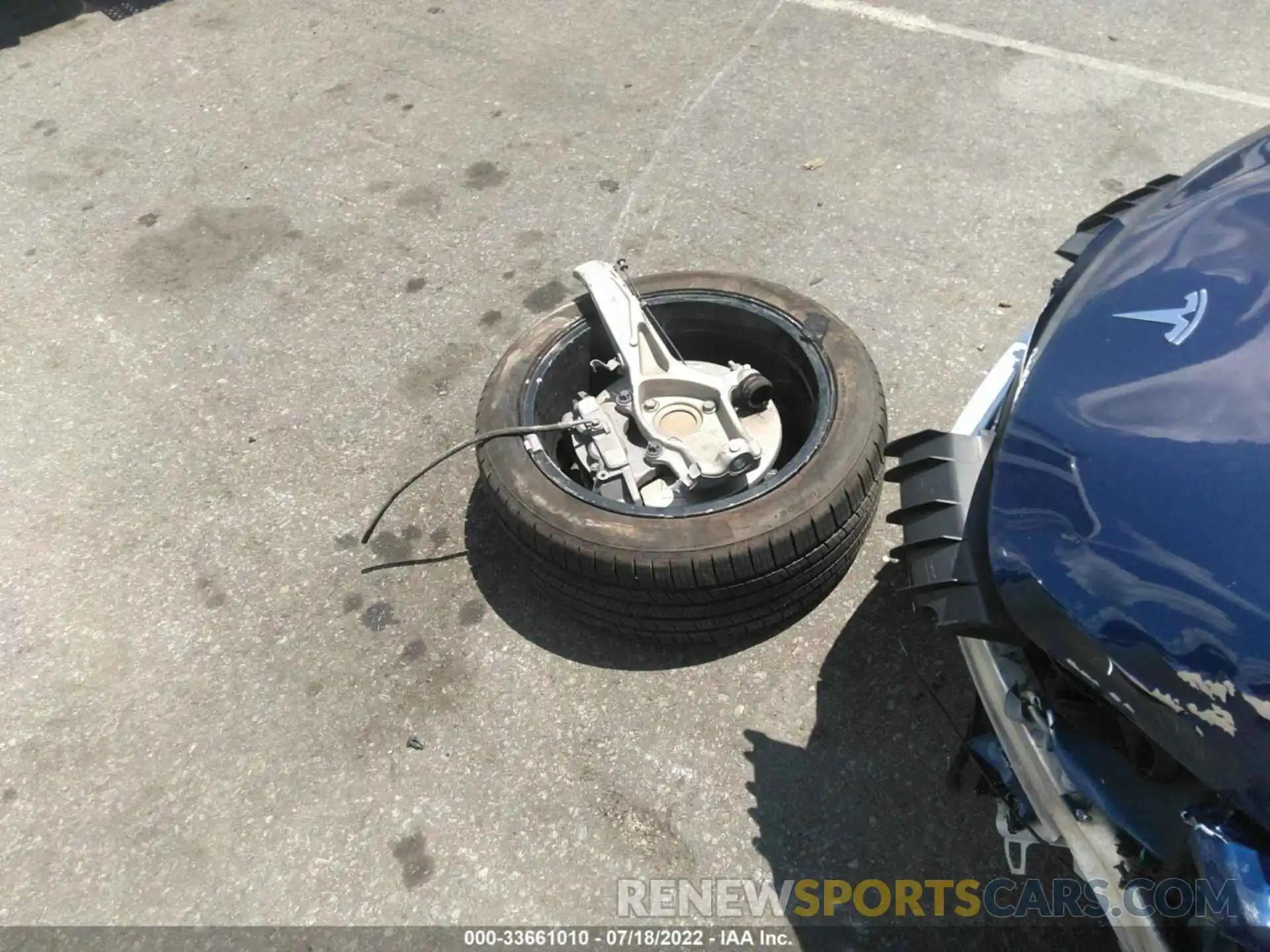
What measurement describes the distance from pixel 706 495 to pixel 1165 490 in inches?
56.7

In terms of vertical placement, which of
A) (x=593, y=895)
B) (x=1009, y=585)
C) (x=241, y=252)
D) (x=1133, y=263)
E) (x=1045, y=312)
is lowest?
(x=593, y=895)

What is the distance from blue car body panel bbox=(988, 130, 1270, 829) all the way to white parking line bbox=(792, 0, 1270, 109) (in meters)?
3.10

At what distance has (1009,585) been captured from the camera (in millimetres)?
1567

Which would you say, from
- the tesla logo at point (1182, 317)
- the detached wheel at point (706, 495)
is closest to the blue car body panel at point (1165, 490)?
the tesla logo at point (1182, 317)

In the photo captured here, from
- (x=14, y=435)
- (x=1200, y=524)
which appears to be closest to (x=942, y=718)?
(x=1200, y=524)

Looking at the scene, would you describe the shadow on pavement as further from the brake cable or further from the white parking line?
the white parking line

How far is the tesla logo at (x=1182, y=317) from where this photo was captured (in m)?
1.54

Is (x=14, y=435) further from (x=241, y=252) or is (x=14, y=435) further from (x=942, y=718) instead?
(x=942, y=718)

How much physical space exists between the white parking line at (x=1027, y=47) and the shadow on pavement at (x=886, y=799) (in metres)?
3.30

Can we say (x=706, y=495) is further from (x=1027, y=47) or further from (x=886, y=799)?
(x=1027, y=47)

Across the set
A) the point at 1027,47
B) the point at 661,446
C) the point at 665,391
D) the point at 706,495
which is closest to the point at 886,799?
the point at 706,495

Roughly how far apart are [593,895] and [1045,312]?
1740 millimetres

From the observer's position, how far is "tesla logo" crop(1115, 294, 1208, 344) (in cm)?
154

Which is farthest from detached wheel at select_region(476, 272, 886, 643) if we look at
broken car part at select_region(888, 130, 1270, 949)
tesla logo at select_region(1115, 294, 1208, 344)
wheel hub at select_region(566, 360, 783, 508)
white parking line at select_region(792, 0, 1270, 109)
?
white parking line at select_region(792, 0, 1270, 109)
